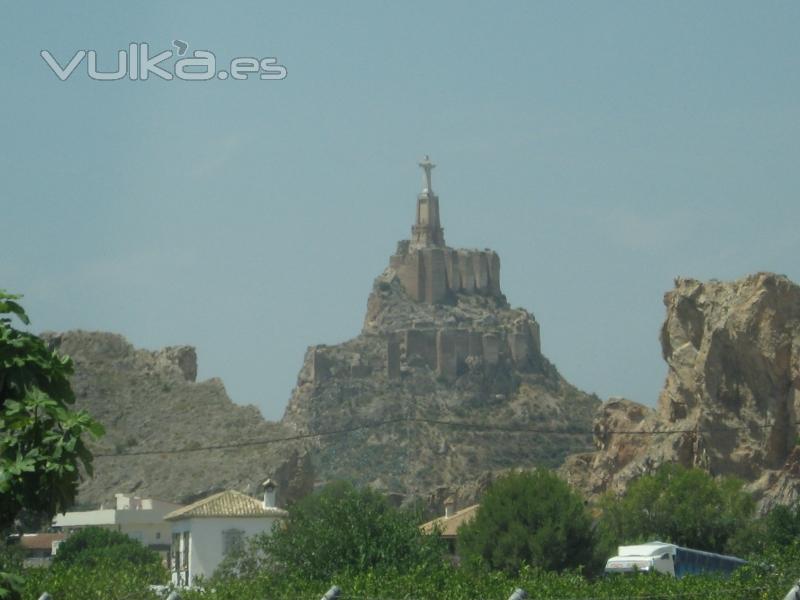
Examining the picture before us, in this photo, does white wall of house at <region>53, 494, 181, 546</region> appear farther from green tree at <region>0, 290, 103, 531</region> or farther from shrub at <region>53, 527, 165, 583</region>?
green tree at <region>0, 290, 103, 531</region>

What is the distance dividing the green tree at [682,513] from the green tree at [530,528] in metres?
7.58

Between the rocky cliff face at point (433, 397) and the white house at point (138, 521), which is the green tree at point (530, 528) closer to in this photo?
the white house at point (138, 521)

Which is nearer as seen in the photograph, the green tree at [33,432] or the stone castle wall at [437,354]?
the green tree at [33,432]

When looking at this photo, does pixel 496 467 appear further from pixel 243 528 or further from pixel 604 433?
pixel 243 528

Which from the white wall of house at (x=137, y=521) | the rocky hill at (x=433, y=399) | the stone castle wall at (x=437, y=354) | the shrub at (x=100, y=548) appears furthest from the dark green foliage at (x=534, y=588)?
the stone castle wall at (x=437, y=354)

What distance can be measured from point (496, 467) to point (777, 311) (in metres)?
75.8

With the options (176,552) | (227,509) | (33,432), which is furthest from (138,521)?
(33,432)

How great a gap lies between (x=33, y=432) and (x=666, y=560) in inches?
1508

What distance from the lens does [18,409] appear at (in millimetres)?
7430

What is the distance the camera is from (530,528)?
55.5m

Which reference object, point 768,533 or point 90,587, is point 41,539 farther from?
point 90,587

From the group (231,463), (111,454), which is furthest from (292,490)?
(111,454)

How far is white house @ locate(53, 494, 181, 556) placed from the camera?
2697 inches

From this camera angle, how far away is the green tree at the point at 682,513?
66.2 meters
